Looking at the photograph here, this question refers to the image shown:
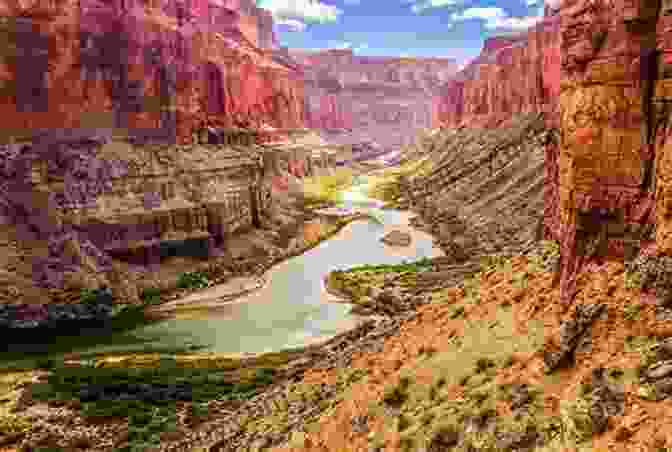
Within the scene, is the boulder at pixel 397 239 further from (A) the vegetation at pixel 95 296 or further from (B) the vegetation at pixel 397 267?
(A) the vegetation at pixel 95 296

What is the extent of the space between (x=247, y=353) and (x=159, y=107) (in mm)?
37624

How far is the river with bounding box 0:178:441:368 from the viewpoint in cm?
4075

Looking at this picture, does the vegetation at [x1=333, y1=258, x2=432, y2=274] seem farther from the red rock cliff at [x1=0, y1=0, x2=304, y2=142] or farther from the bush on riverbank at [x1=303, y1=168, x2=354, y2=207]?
the bush on riverbank at [x1=303, y1=168, x2=354, y2=207]

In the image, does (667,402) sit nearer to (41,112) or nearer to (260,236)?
(41,112)

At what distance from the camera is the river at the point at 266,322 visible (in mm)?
40750

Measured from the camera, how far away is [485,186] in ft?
254

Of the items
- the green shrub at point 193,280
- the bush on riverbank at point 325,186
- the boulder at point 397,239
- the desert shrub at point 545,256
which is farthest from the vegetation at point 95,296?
the bush on riverbank at point 325,186

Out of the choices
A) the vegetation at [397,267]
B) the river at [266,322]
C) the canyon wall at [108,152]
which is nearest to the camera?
the river at [266,322]

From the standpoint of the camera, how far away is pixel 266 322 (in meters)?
45.0

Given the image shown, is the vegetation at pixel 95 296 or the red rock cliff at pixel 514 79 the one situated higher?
the red rock cliff at pixel 514 79

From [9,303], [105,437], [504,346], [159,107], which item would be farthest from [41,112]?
[504,346]

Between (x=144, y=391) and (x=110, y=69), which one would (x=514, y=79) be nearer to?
(x=110, y=69)

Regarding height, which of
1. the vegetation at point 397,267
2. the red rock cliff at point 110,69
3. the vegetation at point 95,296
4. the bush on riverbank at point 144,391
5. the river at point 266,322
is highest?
the red rock cliff at point 110,69

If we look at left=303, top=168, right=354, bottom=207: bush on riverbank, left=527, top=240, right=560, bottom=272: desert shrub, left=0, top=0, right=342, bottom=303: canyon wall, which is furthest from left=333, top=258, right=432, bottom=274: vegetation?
left=303, top=168, right=354, bottom=207: bush on riverbank
